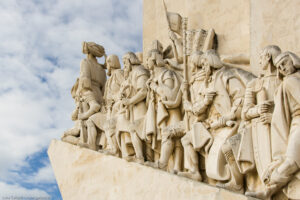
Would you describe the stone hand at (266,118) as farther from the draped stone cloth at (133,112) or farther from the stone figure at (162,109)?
the draped stone cloth at (133,112)

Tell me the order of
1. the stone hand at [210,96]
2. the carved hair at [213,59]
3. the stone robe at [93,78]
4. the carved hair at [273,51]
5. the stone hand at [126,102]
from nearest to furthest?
the carved hair at [273,51] → the stone hand at [210,96] → the carved hair at [213,59] → the stone hand at [126,102] → the stone robe at [93,78]

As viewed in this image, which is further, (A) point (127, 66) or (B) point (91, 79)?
(B) point (91, 79)

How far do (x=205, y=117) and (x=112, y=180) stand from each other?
1.83 m

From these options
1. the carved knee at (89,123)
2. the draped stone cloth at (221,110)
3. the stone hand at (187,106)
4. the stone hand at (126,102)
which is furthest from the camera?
the carved knee at (89,123)

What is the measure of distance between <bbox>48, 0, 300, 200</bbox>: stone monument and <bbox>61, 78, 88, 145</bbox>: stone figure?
3cm

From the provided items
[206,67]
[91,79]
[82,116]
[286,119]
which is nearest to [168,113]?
[206,67]

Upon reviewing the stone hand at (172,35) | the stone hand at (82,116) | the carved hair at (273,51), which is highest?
the stone hand at (172,35)

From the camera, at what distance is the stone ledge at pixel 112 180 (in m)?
4.70

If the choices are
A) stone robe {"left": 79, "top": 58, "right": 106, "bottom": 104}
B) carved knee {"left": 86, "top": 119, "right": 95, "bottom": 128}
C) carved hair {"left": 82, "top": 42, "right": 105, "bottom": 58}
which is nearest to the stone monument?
carved knee {"left": 86, "top": 119, "right": 95, "bottom": 128}

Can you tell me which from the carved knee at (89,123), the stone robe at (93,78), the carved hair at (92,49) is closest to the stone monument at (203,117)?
the carved knee at (89,123)

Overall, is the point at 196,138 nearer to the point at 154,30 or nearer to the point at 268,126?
the point at 268,126

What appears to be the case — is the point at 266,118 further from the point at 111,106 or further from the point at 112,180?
the point at 111,106

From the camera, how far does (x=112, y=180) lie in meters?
6.23

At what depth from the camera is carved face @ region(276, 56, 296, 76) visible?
4059 millimetres
